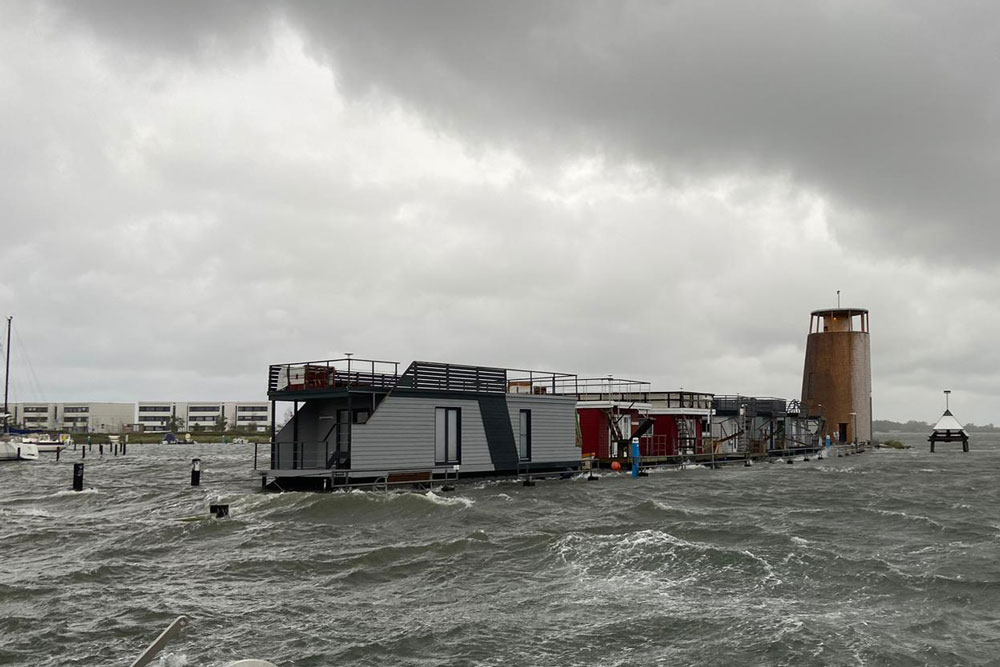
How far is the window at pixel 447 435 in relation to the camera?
111 feet

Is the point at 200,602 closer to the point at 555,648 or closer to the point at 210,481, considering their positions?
the point at 555,648

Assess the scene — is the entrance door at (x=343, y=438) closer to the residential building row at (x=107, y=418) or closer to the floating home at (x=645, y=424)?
the floating home at (x=645, y=424)

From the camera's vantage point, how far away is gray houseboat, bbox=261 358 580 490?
31.3 meters

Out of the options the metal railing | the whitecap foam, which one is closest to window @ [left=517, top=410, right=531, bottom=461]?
the whitecap foam

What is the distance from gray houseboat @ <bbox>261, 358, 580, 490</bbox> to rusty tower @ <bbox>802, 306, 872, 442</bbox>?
185 feet

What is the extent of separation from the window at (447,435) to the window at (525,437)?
4210 millimetres

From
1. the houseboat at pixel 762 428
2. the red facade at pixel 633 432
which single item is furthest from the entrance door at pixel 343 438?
the houseboat at pixel 762 428

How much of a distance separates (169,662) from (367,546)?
29.3 ft

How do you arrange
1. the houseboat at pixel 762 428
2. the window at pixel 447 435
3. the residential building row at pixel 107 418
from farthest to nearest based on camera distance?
the residential building row at pixel 107 418
the houseboat at pixel 762 428
the window at pixel 447 435

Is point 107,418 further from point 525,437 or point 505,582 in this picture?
point 505,582

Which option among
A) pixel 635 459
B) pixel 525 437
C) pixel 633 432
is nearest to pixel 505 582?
pixel 525 437

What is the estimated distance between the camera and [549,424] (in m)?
40.0

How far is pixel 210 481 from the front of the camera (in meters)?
43.0

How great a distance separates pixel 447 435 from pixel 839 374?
62290 millimetres
